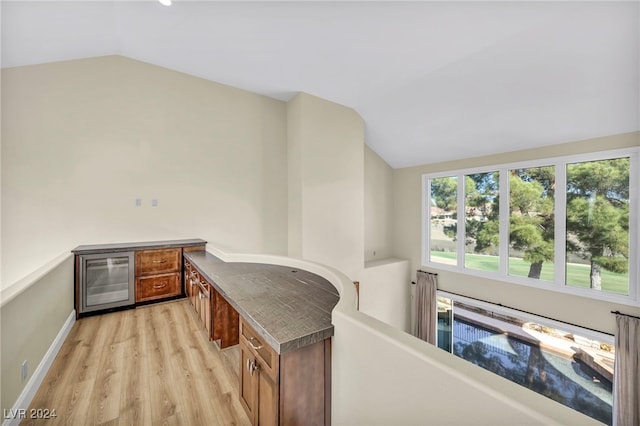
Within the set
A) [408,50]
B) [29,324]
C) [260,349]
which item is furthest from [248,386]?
[408,50]

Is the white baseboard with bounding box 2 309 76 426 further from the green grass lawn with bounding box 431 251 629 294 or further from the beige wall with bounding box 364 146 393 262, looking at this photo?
the green grass lawn with bounding box 431 251 629 294

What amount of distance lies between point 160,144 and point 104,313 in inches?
95.1

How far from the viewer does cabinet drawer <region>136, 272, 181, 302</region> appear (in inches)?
131

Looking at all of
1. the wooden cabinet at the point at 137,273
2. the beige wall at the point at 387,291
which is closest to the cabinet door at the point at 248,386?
the wooden cabinet at the point at 137,273

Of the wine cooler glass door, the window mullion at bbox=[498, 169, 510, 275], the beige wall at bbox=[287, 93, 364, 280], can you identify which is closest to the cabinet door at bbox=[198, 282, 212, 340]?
the wine cooler glass door

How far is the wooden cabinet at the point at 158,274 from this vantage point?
11.0 ft

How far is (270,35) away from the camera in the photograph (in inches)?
128

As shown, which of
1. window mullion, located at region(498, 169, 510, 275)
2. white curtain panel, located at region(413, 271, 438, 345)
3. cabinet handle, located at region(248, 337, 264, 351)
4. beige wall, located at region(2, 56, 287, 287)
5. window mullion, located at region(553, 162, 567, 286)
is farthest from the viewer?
white curtain panel, located at region(413, 271, 438, 345)

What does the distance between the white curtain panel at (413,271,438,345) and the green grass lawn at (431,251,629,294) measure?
0.52 meters

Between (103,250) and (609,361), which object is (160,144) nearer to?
(103,250)

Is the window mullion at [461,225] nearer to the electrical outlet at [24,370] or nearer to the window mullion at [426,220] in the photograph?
the window mullion at [426,220]

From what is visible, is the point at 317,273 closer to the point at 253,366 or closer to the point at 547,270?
the point at 253,366

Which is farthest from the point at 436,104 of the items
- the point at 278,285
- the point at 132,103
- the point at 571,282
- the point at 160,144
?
the point at 132,103

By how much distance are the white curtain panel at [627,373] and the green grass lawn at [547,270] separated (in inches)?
17.3
